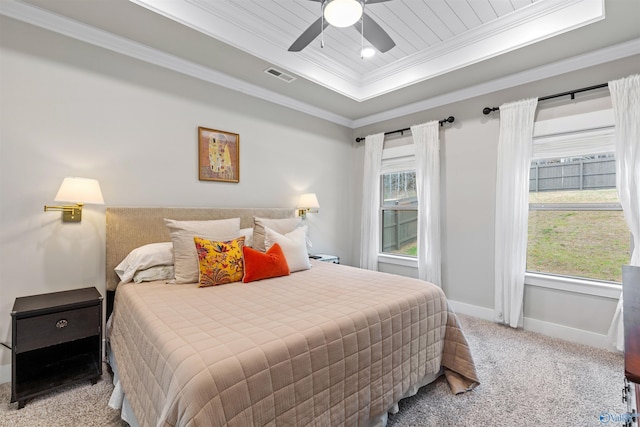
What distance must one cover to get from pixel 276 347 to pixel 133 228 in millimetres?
1961

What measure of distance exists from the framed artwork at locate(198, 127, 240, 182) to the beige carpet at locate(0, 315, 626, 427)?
1.93 metres

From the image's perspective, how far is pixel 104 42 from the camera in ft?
8.02

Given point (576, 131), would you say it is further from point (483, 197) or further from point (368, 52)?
point (368, 52)

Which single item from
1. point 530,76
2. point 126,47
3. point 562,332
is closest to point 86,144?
point 126,47

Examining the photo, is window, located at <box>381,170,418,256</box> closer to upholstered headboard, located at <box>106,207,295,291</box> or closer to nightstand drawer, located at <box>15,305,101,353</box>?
upholstered headboard, located at <box>106,207,295,291</box>

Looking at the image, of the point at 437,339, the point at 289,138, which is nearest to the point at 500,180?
the point at 437,339

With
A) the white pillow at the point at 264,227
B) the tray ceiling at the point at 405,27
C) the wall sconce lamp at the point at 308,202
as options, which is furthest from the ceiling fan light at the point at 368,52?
the white pillow at the point at 264,227

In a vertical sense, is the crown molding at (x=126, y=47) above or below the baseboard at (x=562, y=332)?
above

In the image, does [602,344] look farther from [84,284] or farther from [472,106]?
[84,284]

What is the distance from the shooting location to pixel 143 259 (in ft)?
7.51

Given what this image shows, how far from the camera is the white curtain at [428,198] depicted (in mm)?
3617

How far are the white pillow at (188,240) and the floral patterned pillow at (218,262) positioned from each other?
0.21 feet

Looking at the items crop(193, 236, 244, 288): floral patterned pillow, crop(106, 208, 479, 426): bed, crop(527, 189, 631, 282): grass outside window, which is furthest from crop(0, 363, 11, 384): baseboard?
crop(527, 189, 631, 282): grass outside window

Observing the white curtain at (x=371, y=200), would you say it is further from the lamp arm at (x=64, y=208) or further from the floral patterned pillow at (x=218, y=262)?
the lamp arm at (x=64, y=208)
